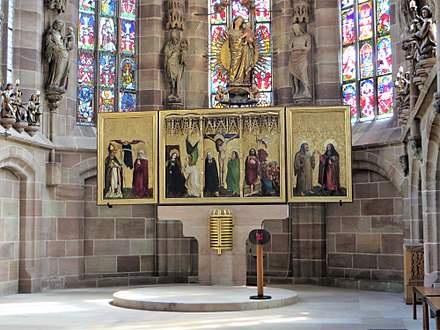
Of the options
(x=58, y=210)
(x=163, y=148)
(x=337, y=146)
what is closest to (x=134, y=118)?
(x=163, y=148)

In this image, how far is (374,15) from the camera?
1981 centimetres

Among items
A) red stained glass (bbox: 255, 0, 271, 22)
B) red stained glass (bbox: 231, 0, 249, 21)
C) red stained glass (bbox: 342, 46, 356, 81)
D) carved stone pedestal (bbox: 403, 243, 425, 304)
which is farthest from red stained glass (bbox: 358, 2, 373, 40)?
carved stone pedestal (bbox: 403, 243, 425, 304)

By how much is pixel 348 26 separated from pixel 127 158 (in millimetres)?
7060

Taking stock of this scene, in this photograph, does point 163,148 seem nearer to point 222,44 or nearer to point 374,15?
point 222,44

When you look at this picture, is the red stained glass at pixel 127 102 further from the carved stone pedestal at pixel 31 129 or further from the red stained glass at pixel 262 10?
the red stained glass at pixel 262 10

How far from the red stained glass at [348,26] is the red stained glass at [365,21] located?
0.84ft

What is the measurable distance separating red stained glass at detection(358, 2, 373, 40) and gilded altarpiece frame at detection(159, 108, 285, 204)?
4.20 m

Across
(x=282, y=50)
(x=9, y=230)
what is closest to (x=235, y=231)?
(x=9, y=230)

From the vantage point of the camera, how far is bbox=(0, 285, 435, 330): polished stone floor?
12.3m

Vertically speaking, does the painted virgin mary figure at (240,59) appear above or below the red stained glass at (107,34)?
below

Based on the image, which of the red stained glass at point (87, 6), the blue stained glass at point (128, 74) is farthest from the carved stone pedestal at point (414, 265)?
the red stained glass at point (87, 6)

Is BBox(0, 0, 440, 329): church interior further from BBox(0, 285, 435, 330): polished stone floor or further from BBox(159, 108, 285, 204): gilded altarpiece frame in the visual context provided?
BBox(0, 285, 435, 330): polished stone floor

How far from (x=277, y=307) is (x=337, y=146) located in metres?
4.20

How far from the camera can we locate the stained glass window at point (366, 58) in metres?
19.4
